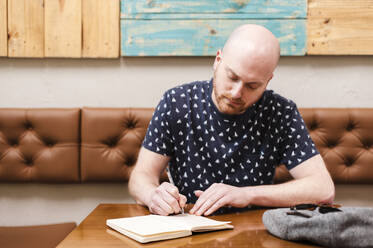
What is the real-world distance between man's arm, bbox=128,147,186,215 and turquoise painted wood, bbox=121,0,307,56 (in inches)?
29.7

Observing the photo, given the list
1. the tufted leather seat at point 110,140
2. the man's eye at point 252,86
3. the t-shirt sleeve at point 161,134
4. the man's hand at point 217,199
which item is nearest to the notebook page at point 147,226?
the man's hand at point 217,199

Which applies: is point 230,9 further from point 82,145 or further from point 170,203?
point 170,203

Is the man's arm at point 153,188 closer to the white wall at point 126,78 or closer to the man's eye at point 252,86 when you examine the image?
the man's eye at point 252,86

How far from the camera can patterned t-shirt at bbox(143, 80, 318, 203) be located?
1.37 meters

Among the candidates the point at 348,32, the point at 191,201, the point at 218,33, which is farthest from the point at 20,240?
the point at 348,32

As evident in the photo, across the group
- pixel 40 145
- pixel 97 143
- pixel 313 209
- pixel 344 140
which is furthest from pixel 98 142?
pixel 344 140

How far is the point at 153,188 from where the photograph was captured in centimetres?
122

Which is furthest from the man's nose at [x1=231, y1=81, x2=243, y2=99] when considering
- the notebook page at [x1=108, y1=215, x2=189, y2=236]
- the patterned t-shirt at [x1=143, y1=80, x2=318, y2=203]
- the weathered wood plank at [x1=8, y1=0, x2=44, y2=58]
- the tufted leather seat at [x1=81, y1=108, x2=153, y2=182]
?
the weathered wood plank at [x1=8, y1=0, x2=44, y2=58]

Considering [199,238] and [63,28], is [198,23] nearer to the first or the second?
[63,28]

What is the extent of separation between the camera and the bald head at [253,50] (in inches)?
47.6

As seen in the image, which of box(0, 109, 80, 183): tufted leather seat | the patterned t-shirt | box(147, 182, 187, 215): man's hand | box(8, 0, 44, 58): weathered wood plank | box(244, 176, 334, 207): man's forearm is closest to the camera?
box(147, 182, 187, 215): man's hand

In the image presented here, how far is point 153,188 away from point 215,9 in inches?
44.9

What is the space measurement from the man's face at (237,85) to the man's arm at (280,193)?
32cm

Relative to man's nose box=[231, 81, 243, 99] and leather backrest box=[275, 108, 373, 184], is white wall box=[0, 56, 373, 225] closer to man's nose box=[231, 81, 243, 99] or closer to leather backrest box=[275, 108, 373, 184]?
leather backrest box=[275, 108, 373, 184]
